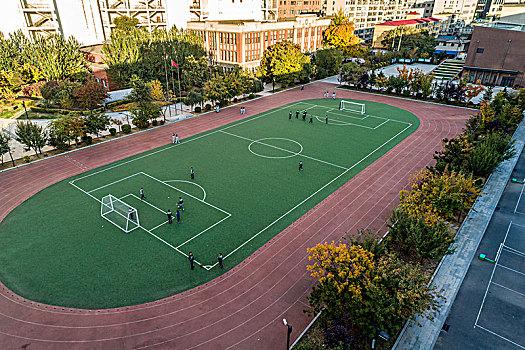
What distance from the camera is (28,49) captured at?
5741 centimetres

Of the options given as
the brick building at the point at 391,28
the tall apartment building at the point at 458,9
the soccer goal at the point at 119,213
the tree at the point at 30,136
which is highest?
the tall apartment building at the point at 458,9

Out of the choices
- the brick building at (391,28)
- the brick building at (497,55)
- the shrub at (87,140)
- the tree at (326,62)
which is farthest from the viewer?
the brick building at (391,28)

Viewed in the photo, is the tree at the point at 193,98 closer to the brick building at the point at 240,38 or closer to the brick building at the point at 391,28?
→ the brick building at the point at 240,38

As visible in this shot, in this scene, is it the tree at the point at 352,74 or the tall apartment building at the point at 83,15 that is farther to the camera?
the tall apartment building at the point at 83,15

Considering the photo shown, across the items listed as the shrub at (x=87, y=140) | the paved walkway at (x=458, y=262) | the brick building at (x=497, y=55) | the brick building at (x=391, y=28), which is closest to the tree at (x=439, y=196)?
the paved walkway at (x=458, y=262)

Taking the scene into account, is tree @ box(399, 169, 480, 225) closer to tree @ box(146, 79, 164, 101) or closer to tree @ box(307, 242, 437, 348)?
tree @ box(307, 242, 437, 348)

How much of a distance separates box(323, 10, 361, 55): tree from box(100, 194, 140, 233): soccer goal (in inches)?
3168

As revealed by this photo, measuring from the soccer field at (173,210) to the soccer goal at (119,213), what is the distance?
10.4 inches

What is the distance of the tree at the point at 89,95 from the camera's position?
162ft

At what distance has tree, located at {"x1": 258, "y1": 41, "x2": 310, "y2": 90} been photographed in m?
64.6

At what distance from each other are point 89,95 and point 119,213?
30.6m

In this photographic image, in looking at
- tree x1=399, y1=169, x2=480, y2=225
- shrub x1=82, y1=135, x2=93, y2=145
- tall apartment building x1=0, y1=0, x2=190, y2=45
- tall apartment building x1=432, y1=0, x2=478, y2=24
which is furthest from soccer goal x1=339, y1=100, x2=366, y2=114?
tall apartment building x1=432, y1=0, x2=478, y2=24

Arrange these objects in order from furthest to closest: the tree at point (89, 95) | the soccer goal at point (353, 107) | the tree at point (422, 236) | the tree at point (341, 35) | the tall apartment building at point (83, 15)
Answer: the tree at point (341, 35)
the tall apartment building at point (83, 15)
the soccer goal at point (353, 107)
the tree at point (89, 95)
the tree at point (422, 236)

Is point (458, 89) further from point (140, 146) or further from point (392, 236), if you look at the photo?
point (140, 146)
